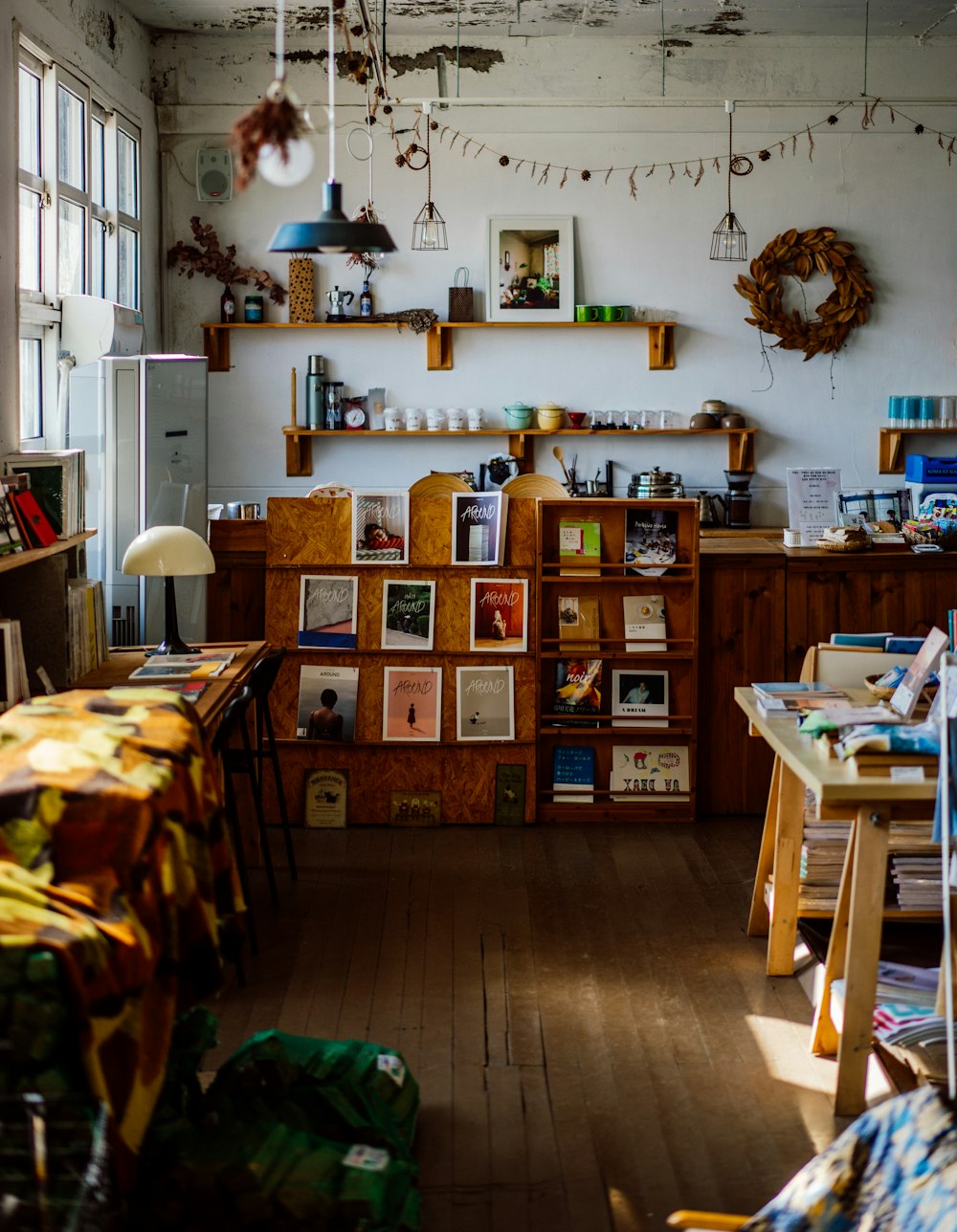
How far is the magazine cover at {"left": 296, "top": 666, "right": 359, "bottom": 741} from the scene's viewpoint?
19.8ft

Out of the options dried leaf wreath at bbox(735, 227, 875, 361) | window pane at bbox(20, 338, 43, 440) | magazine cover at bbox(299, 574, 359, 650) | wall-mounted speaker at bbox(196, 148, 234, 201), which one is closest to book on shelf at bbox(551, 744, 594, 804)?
magazine cover at bbox(299, 574, 359, 650)

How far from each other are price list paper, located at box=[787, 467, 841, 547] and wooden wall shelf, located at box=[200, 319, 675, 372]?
2.00 metres

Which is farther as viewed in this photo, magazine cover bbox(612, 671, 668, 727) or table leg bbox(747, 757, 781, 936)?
magazine cover bbox(612, 671, 668, 727)

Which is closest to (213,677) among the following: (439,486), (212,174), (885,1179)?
(439,486)

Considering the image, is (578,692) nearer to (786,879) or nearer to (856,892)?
(786,879)


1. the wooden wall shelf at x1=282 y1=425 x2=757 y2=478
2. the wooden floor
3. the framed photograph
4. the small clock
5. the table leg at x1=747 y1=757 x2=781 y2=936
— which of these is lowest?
the wooden floor

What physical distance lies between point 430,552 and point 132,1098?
386 cm

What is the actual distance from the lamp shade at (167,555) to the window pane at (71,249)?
2.03 meters

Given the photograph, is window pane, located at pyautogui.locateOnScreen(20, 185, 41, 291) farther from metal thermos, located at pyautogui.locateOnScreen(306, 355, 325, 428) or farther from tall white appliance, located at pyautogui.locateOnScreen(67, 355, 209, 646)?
metal thermos, located at pyautogui.locateOnScreen(306, 355, 325, 428)

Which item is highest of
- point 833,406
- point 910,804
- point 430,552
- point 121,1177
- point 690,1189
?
point 833,406

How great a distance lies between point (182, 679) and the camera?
4.84m

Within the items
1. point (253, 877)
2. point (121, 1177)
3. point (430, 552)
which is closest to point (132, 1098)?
point (121, 1177)

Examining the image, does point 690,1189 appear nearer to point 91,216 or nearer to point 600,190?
point 91,216

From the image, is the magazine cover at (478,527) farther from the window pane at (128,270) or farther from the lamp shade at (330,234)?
the window pane at (128,270)
